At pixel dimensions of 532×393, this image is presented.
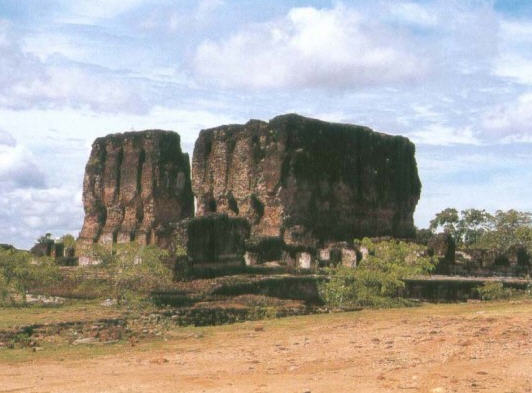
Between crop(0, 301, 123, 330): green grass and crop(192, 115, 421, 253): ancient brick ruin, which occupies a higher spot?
crop(192, 115, 421, 253): ancient brick ruin

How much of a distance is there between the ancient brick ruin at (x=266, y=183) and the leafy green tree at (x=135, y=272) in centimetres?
1262

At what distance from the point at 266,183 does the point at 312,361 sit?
2965 centimetres

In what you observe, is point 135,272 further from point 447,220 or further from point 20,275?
point 447,220

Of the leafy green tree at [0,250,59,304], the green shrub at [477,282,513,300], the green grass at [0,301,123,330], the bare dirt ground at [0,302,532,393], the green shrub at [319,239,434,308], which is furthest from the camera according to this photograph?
the green shrub at [477,282,513,300]

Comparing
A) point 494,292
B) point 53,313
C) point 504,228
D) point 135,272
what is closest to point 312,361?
point 53,313

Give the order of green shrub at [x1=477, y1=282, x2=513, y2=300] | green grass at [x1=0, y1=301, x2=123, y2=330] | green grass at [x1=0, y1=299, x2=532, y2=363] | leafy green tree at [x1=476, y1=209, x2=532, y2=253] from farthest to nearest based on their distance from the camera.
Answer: leafy green tree at [x1=476, y1=209, x2=532, y2=253] < green shrub at [x1=477, y1=282, x2=513, y2=300] < green grass at [x1=0, y1=301, x2=123, y2=330] < green grass at [x1=0, y1=299, x2=532, y2=363]

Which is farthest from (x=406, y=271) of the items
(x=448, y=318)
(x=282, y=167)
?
(x=282, y=167)

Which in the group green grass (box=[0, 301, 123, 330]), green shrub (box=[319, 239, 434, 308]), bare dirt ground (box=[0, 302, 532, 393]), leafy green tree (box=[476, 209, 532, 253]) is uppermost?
leafy green tree (box=[476, 209, 532, 253])

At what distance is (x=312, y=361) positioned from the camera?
402 inches

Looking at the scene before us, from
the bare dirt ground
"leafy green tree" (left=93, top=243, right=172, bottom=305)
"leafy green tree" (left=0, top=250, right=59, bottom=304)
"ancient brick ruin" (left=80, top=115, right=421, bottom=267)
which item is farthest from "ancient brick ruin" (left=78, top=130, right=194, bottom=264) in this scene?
the bare dirt ground

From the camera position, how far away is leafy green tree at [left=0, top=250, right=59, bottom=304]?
18781mm

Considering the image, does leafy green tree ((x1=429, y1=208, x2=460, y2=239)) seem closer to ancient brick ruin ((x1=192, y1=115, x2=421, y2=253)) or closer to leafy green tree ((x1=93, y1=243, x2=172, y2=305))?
ancient brick ruin ((x1=192, y1=115, x2=421, y2=253))

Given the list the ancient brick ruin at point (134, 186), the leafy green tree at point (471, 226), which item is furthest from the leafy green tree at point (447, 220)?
the ancient brick ruin at point (134, 186)

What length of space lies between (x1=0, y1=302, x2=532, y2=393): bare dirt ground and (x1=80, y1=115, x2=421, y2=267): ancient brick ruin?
71.6 feet
